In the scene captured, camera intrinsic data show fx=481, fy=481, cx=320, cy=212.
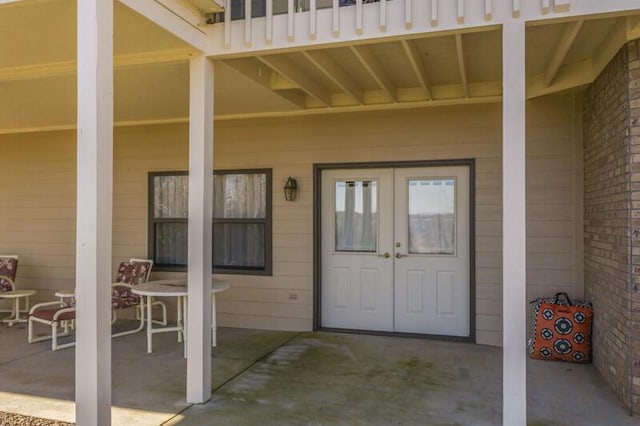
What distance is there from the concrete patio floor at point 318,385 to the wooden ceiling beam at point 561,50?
2663 mm

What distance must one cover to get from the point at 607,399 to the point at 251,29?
3.87 meters

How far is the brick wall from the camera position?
342 cm

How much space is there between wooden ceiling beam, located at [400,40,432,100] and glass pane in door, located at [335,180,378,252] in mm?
1321

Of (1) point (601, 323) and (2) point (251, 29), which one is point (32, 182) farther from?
(1) point (601, 323)

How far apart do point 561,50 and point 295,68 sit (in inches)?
85.1

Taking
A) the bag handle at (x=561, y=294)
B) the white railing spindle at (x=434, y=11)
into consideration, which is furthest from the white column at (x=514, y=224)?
the bag handle at (x=561, y=294)

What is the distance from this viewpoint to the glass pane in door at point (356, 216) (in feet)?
18.8

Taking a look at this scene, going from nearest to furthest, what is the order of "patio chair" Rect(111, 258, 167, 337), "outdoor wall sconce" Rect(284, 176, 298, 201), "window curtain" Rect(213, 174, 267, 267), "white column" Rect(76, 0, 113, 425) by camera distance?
"white column" Rect(76, 0, 113, 425) → "patio chair" Rect(111, 258, 167, 337) → "outdoor wall sconce" Rect(284, 176, 298, 201) → "window curtain" Rect(213, 174, 267, 267)

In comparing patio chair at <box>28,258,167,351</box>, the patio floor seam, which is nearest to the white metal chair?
patio chair at <box>28,258,167,351</box>

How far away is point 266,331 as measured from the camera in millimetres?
5879

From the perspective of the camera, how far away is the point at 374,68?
415 centimetres

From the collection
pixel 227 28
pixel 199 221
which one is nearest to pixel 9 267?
pixel 199 221

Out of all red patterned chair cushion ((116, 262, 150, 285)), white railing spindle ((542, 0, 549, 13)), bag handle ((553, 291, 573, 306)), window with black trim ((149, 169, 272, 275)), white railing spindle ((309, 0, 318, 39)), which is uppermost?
white railing spindle ((309, 0, 318, 39))

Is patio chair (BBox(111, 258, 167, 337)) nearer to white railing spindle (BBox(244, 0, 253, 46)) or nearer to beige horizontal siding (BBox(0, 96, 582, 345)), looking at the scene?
beige horizontal siding (BBox(0, 96, 582, 345))
